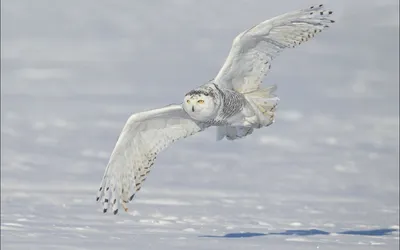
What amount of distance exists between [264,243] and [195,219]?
3.94 feet

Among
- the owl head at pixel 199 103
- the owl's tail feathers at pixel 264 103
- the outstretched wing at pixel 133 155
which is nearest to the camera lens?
the owl head at pixel 199 103

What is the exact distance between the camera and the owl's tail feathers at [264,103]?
46.1 ft

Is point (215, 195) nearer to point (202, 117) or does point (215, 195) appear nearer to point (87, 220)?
point (87, 220)

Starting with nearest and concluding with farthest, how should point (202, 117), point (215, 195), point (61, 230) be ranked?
point (202, 117)
point (61, 230)
point (215, 195)

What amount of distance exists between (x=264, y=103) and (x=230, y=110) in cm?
56

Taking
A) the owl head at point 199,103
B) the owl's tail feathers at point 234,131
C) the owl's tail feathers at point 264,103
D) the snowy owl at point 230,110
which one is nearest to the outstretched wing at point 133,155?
the snowy owl at point 230,110

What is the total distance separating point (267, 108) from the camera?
46.2ft

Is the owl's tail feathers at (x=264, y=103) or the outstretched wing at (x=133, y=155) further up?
the owl's tail feathers at (x=264, y=103)

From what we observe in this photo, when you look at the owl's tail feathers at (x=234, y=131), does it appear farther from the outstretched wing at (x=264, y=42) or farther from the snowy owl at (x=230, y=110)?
the outstretched wing at (x=264, y=42)

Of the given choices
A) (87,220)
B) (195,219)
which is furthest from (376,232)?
(87,220)

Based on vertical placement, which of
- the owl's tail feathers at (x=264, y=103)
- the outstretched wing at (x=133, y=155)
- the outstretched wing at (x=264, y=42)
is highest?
the outstretched wing at (x=264, y=42)

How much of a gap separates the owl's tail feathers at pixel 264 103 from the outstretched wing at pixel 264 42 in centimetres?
13

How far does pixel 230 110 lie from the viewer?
44.9ft

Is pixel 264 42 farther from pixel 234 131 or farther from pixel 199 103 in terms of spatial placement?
pixel 199 103
